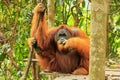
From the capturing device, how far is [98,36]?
200 centimetres

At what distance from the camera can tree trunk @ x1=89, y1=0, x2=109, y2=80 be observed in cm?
199

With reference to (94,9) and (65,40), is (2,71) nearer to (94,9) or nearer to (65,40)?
(65,40)

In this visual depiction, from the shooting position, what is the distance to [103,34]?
6.58ft

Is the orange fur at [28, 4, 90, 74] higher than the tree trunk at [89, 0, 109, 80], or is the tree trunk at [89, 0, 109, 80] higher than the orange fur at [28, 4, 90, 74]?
the tree trunk at [89, 0, 109, 80]

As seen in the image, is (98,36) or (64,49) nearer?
(98,36)

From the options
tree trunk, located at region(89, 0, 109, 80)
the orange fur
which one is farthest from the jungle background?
tree trunk, located at region(89, 0, 109, 80)

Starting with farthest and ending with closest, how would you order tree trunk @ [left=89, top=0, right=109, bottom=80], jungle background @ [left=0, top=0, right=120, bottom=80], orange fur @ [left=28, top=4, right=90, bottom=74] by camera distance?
jungle background @ [left=0, top=0, right=120, bottom=80]
orange fur @ [left=28, top=4, right=90, bottom=74]
tree trunk @ [left=89, top=0, right=109, bottom=80]

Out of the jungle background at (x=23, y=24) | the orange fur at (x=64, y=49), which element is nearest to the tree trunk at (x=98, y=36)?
the orange fur at (x=64, y=49)

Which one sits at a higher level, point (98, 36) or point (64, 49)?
point (98, 36)

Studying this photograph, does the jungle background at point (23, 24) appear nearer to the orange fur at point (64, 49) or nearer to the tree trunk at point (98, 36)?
the orange fur at point (64, 49)

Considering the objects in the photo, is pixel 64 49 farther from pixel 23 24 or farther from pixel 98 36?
pixel 98 36

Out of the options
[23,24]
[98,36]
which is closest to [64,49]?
[23,24]

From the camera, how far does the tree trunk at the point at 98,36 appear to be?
1.99 meters

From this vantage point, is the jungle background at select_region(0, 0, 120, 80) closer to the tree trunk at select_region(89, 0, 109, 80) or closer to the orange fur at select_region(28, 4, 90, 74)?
the orange fur at select_region(28, 4, 90, 74)
